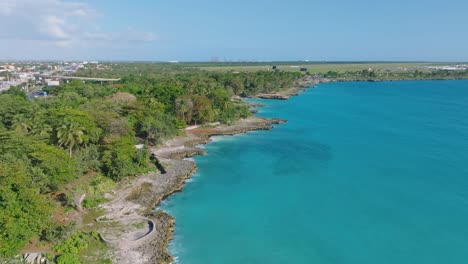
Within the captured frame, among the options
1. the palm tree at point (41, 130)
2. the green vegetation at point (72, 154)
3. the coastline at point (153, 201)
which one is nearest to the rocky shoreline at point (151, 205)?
the coastline at point (153, 201)

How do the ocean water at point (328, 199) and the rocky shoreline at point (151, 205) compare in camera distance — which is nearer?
the rocky shoreline at point (151, 205)

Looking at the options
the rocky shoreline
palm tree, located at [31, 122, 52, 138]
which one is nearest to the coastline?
the rocky shoreline

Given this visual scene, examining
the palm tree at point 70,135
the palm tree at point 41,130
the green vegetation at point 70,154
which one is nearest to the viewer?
the green vegetation at point 70,154

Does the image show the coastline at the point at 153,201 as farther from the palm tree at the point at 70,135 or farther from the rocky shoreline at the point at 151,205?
the palm tree at the point at 70,135

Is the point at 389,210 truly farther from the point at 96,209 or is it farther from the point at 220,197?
the point at 96,209

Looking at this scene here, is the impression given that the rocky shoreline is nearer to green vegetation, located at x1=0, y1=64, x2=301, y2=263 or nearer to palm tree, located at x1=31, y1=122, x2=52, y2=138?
green vegetation, located at x1=0, y1=64, x2=301, y2=263

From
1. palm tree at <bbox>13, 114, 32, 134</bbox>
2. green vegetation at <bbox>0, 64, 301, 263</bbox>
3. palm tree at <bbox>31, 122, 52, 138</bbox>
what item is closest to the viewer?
A: green vegetation at <bbox>0, 64, 301, 263</bbox>

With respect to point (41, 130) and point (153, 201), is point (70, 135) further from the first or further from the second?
point (153, 201)
